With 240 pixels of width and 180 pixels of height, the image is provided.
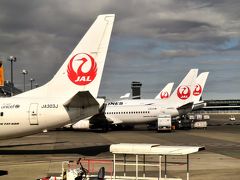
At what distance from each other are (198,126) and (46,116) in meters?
51.9

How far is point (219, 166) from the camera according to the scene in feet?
74.3

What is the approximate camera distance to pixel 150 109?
68.2 metres

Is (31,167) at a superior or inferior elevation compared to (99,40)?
inferior

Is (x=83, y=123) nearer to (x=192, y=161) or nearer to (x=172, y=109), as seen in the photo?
(x=172, y=109)

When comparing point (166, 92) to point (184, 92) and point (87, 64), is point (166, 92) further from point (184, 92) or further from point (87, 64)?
point (87, 64)

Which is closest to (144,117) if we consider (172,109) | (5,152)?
(172,109)

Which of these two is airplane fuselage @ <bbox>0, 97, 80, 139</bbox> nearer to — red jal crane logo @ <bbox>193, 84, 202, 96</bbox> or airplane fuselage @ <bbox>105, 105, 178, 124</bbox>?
airplane fuselage @ <bbox>105, 105, 178, 124</bbox>

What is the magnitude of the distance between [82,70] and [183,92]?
4659cm

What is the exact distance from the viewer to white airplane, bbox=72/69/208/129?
67562 millimetres

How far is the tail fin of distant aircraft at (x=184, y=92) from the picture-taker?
7000 cm

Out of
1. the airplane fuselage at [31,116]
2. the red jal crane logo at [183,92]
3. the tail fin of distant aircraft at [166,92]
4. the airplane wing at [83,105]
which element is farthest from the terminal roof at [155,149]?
the tail fin of distant aircraft at [166,92]

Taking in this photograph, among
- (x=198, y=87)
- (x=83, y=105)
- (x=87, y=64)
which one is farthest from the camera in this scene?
(x=198, y=87)

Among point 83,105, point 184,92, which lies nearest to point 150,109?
point 184,92

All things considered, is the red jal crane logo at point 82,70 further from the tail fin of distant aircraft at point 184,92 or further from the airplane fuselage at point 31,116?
the tail fin of distant aircraft at point 184,92
